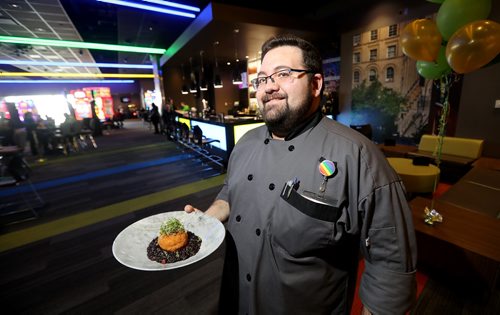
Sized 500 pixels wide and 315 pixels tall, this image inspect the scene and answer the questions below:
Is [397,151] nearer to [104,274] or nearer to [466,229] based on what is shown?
[466,229]

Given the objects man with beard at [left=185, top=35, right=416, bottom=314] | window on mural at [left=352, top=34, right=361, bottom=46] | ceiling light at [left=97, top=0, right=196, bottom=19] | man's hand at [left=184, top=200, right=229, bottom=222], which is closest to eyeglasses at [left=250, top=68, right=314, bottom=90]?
man with beard at [left=185, top=35, right=416, bottom=314]

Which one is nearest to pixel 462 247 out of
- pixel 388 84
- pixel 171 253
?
pixel 171 253

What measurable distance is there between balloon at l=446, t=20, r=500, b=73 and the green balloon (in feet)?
→ 1.73

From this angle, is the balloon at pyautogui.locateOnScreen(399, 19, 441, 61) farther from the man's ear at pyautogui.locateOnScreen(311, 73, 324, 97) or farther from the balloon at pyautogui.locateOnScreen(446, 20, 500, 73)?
the man's ear at pyautogui.locateOnScreen(311, 73, 324, 97)

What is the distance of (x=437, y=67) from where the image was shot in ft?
8.77

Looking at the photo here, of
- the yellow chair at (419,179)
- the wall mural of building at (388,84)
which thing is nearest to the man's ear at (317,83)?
the yellow chair at (419,179)

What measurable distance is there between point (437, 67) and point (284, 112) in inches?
112

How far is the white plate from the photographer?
0.95 m

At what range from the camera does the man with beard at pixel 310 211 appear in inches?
30.9

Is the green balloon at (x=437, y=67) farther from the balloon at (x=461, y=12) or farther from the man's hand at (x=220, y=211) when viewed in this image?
the man's hand at (x=220, y=211)

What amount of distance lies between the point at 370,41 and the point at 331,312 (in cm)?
672

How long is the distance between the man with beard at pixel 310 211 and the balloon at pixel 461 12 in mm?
2148

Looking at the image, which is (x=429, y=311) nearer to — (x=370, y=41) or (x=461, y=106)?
(x=461, y=106)

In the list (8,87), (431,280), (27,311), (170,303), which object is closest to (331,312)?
(170,303)
